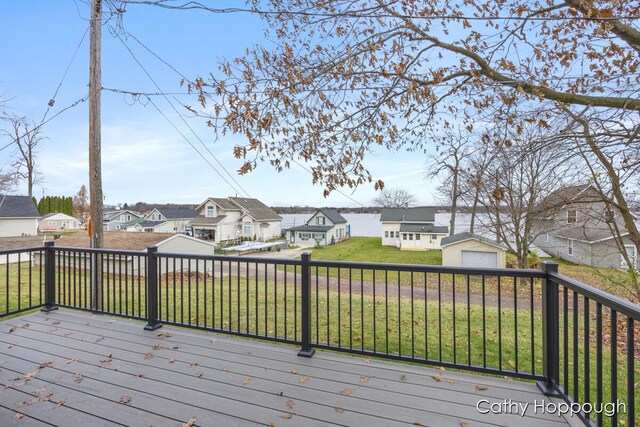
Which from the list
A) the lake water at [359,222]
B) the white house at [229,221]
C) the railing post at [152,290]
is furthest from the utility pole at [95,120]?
the lake water at [359,222]

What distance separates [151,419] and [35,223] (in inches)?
1049

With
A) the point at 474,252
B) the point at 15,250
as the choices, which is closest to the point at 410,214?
the point at 474,252

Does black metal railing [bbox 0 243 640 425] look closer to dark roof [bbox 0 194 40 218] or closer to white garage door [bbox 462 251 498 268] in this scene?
white garage door [bbox 462 251 498 268]

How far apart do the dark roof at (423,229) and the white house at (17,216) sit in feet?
88.9

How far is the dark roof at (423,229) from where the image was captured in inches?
1017

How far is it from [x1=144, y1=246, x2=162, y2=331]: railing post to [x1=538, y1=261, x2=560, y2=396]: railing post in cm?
385

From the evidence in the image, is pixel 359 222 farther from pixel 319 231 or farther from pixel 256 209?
pixel 256 209

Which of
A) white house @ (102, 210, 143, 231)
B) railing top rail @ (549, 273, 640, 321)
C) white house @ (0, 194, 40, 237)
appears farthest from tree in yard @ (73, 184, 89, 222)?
railing top rail @ (549, 273, 640, 321)

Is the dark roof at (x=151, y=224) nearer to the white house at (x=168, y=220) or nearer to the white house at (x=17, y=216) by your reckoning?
the white house at (x=168, y=220)

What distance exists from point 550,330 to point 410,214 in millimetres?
26292

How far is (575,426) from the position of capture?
1.89 metres

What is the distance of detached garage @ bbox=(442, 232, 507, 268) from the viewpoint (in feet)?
52.0

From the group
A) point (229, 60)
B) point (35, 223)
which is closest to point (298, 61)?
point (229, 60)

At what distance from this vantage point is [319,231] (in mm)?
30562
